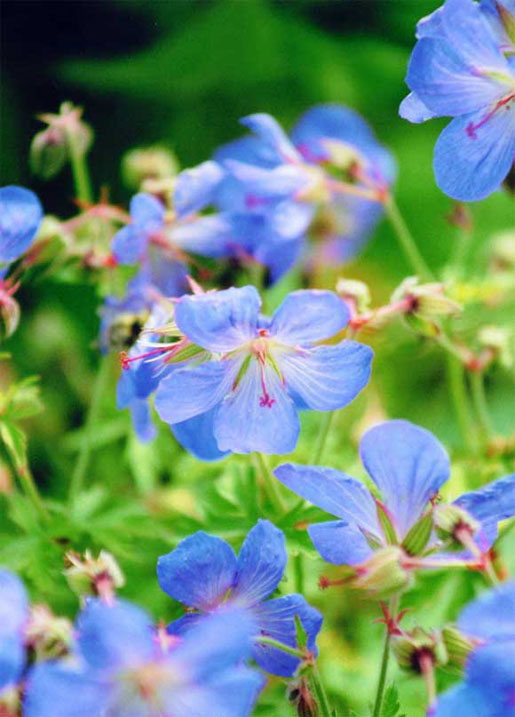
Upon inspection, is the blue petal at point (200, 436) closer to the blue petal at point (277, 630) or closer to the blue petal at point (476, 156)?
the blue petal at point (277, 630)

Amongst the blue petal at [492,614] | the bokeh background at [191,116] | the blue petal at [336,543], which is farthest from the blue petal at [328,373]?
the bokeh background at [191,116]

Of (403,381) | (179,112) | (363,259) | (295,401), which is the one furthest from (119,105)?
(295,401)

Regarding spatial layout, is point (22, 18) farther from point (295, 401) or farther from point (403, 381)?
point (295, 401)

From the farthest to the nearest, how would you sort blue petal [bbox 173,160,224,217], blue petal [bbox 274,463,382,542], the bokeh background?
the bokeh background, blue petal [bbox 173,160,224,217], blue petal [bbox 274,463,382,542]

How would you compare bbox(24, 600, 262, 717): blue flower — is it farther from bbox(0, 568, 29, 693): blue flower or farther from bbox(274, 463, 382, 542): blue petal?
bbox(274, 463, 382, 542): blue petal

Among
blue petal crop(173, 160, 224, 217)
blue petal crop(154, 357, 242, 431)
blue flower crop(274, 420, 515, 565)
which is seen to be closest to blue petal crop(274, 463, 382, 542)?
blue flower crop(274, 420, 515, 565)

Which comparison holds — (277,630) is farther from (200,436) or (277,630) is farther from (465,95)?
(465,95)
